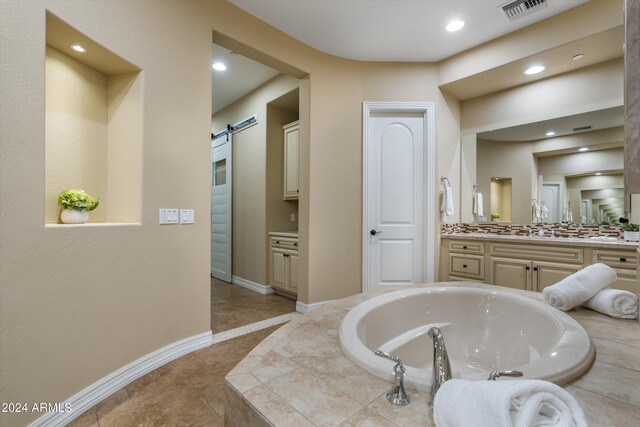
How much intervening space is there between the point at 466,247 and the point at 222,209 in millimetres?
3433

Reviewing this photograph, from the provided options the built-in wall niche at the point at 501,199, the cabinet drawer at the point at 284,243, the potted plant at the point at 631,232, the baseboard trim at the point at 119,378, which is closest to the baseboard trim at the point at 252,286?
the cabinet drawer at the point at 284,243

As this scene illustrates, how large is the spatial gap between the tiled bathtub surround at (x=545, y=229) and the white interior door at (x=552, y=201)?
77 mm

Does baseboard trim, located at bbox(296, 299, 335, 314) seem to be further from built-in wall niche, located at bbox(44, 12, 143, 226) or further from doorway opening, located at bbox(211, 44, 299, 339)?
built-in wall niche, located at bbox(44, 12, 143, 226)

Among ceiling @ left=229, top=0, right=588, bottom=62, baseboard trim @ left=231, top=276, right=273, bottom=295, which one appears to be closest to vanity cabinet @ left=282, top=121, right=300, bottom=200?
ceiling @ left=229, top=0, right=588, bottom=62

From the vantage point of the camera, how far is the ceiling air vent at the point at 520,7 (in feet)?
7.86

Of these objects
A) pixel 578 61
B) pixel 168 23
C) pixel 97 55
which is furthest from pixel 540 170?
pixel 97 55

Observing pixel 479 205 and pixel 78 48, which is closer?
pixel 78 48

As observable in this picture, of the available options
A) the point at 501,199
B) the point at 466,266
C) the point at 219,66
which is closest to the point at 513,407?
the point at 466,266

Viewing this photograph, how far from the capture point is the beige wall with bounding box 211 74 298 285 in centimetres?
391

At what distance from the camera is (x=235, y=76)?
3715mm

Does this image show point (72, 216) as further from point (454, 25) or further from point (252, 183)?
point (454, 25)

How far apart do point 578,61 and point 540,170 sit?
1074mm

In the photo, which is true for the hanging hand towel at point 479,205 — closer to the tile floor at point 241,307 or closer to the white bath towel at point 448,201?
the white bath towel at point 448,201

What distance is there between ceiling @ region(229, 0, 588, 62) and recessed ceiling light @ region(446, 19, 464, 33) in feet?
0.13
